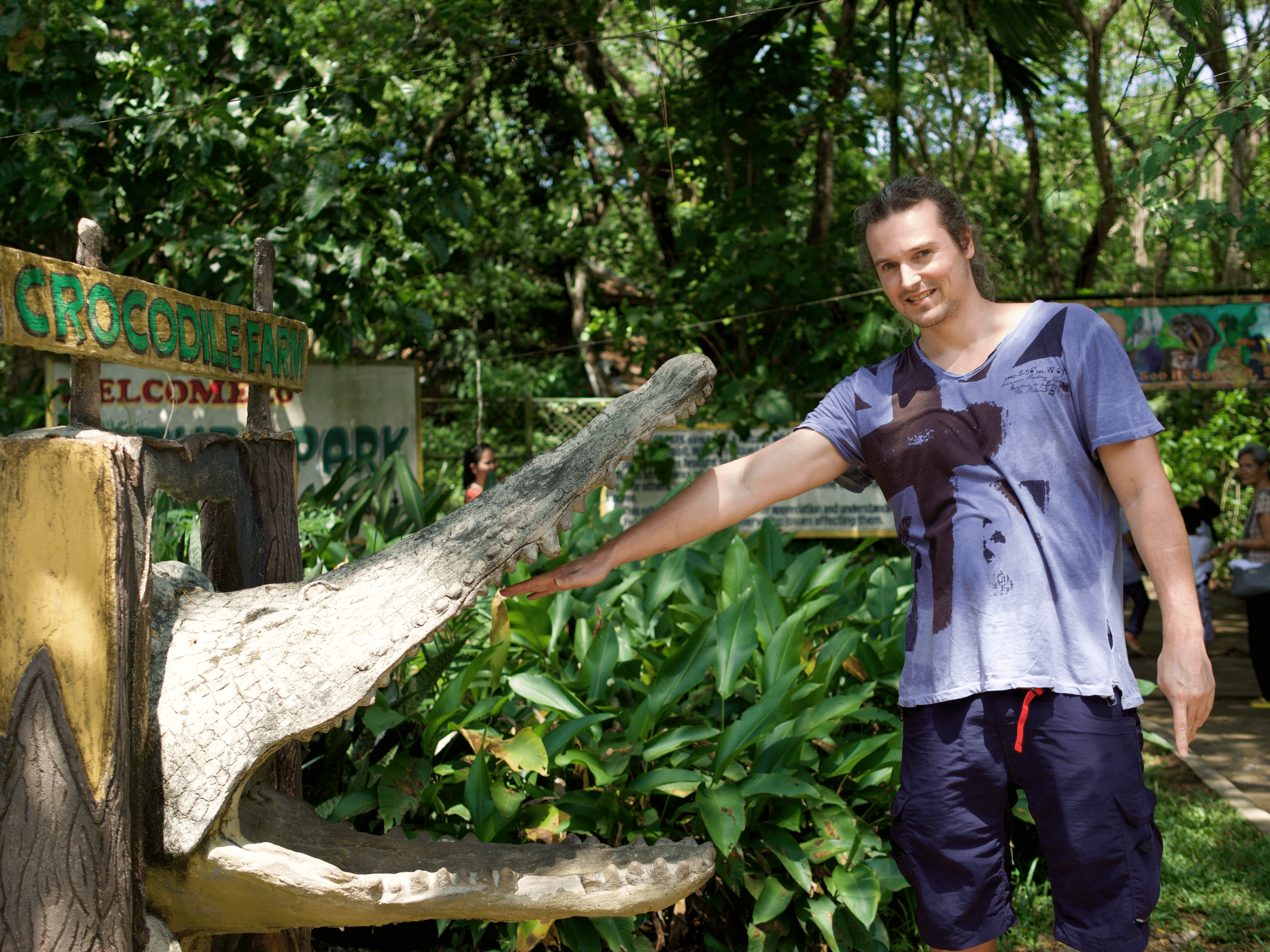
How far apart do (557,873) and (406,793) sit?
3.30 ft

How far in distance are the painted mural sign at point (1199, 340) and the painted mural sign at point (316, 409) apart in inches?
191

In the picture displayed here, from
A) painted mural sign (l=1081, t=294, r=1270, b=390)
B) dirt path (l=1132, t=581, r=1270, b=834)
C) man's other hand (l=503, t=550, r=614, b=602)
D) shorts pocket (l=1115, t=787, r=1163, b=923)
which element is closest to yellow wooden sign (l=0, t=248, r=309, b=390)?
man's other hand (l=503, t=550, r=614, b=602)

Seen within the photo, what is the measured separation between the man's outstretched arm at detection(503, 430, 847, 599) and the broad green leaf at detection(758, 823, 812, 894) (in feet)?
3.00

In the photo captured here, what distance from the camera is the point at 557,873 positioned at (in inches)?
55.0

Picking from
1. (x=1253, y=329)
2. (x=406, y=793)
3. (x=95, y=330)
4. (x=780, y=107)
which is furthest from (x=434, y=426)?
(x=95, y=330)

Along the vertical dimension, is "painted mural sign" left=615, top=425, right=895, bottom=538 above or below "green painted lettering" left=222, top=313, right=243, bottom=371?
below

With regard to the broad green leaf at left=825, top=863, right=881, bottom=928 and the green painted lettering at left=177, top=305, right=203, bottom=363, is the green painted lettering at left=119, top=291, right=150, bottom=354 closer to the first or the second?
the green painted lettering at left=177, top=305, right=203, bottom=363

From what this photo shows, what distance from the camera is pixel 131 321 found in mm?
1403

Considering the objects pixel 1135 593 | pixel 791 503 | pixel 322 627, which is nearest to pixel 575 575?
pixel 322 627

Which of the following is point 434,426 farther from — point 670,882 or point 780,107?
point 670,882

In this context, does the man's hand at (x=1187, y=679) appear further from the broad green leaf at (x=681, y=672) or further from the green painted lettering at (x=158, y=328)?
the green painted lettering at (x=158, y=328)

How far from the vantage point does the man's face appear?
171cm

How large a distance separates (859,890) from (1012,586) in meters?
1.05

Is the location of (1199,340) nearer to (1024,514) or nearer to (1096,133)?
(1096,133)
